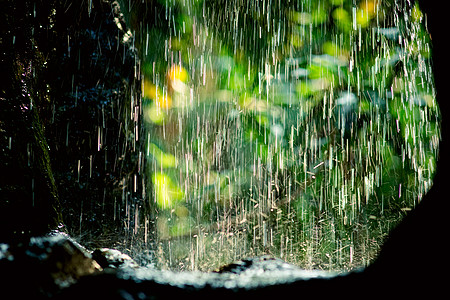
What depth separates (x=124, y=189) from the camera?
3.84 m

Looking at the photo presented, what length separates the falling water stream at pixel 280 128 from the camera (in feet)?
14.6

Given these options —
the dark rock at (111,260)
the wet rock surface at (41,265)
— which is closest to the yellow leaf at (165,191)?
the dark rock at (111,260)

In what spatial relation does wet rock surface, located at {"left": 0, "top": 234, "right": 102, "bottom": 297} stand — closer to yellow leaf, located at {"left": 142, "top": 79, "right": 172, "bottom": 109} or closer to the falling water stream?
the falling water stream

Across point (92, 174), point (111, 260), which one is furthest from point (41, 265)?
point (92, 174)

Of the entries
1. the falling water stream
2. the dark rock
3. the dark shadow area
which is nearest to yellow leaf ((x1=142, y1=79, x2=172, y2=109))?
the falling water stream

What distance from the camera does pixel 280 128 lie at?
4.89 meters

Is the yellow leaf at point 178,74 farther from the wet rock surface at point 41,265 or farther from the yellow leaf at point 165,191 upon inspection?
the wet rock surface at point 41,265

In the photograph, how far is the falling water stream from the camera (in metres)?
4.46

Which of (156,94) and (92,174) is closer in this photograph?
(92,174)

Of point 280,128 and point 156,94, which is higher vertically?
point 156,94

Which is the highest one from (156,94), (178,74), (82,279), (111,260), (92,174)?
(178,74)

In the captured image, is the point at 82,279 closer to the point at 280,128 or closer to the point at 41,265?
the point at 41,265

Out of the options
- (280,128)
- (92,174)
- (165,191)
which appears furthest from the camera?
(280,128)

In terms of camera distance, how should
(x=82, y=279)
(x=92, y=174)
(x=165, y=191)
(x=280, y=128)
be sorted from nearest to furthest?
(x=82, y=279)
(x=92, y=174)
(x=165, y=191)
(x=280, y=128)
